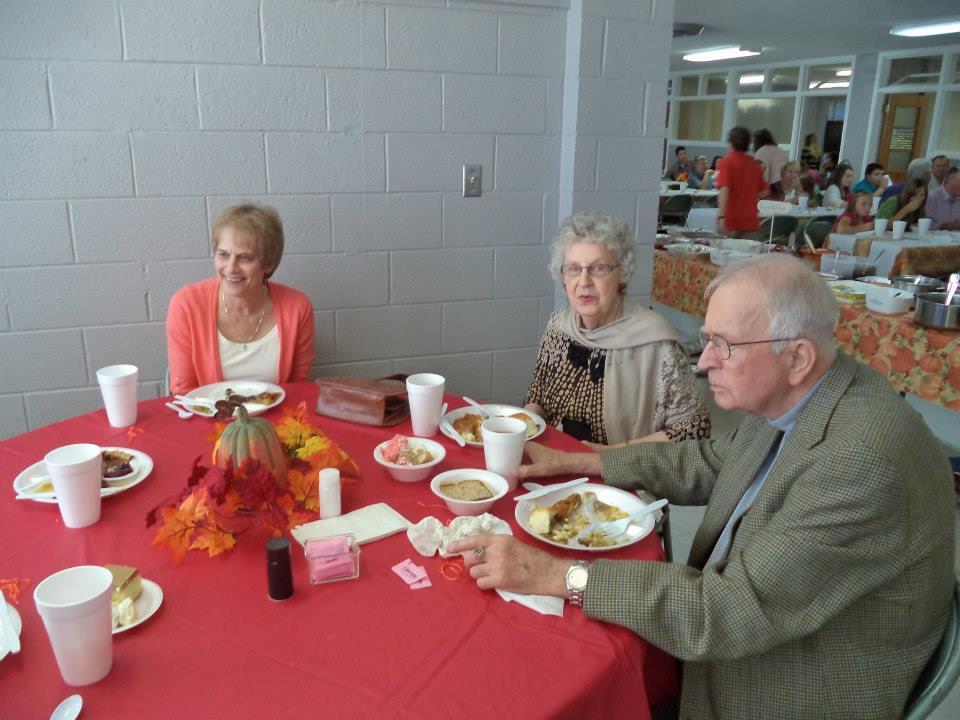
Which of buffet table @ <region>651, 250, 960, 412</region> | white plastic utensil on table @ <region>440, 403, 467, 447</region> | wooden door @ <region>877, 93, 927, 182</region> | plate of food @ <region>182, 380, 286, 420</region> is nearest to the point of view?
white plastic utensil on table @ <region>440, 403, 467, 447</region>

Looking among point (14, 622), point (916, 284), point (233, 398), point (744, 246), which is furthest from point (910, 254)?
point (14, 622)

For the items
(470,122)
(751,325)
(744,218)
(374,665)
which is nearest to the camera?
(374,665)

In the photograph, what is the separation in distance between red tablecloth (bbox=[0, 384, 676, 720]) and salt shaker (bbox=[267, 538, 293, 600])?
2 cm

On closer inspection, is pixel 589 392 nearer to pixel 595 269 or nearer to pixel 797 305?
pixel 595 269

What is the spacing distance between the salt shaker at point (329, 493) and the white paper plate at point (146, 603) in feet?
1.08

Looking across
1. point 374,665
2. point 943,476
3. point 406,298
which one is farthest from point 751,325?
point 406,298

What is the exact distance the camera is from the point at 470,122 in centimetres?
296

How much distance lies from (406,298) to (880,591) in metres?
2.23

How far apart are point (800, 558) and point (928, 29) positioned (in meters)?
10.5

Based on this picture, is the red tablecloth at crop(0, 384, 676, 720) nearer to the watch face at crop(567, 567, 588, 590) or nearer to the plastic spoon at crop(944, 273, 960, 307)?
the watch face at crop(567, 567, 588, 590)

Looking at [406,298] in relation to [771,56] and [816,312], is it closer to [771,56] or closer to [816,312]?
[816,312]

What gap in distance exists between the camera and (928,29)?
29.4ft

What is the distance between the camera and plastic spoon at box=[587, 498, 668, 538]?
53.6 inches

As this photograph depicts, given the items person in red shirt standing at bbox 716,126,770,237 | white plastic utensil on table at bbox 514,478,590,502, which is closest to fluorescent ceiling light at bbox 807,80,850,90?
person in red shirt standing at bbox 716,126,770,237
